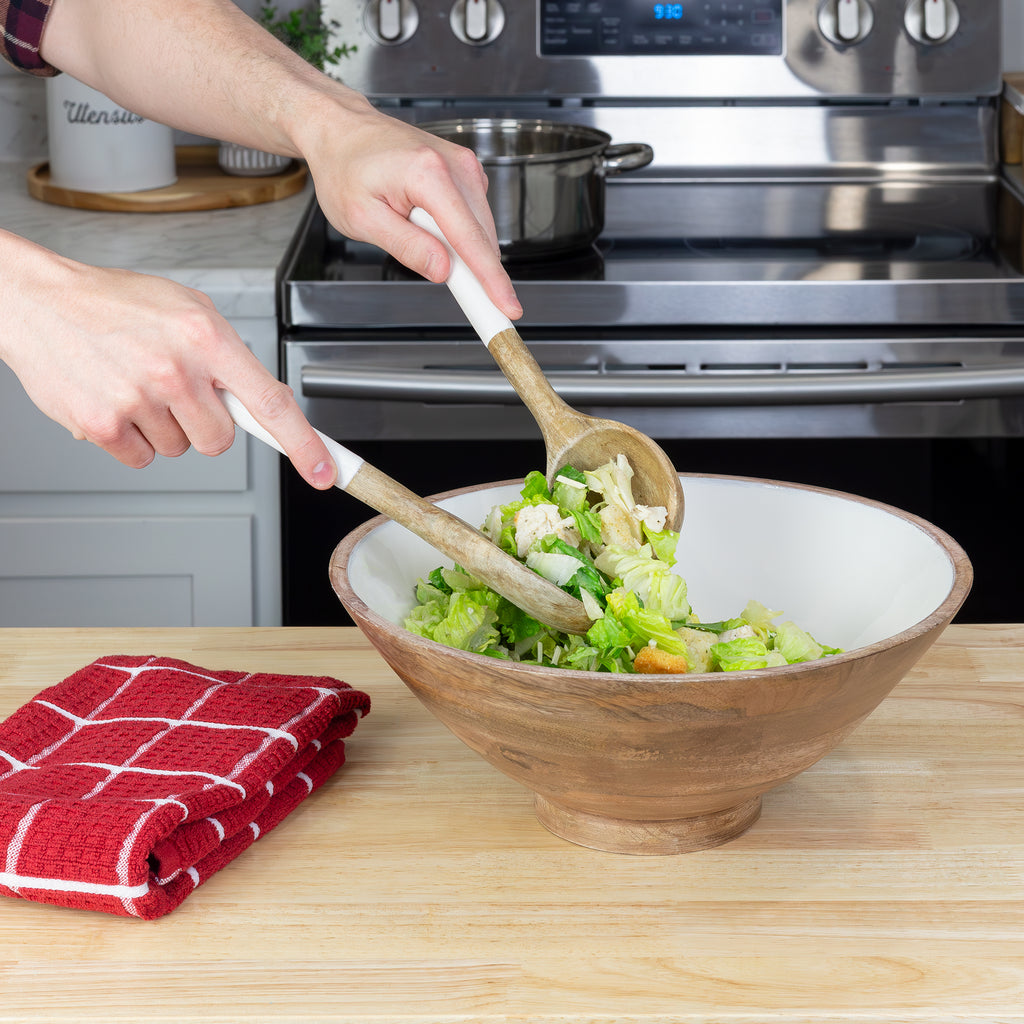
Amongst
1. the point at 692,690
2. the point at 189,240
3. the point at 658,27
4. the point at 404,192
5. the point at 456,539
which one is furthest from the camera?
the point at 658,27

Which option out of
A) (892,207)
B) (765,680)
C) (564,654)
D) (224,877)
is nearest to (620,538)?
(564,654)

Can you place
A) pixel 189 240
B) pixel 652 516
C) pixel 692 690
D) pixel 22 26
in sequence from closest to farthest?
pixel 692 690 < pixel 652 516 < pixel 22 26 < pixel 189 240

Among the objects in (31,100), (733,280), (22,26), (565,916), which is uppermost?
(31,100)

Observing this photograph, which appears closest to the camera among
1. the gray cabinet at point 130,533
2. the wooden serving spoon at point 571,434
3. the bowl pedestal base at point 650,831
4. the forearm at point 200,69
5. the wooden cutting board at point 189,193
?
the bowl pedestal base at point 650,831

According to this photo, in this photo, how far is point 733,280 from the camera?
5.57ft

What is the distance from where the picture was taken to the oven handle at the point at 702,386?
1.68 m

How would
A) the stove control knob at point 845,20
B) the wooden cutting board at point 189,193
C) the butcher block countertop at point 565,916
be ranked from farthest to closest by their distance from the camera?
the stove control knob at point 845,20 → the wooden cutting board at point 189,193 → the butcher block countertop at point 565,916

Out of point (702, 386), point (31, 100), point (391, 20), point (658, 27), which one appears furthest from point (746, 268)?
point (31, 100)

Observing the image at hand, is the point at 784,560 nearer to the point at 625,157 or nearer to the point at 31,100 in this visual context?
the point at 625,157

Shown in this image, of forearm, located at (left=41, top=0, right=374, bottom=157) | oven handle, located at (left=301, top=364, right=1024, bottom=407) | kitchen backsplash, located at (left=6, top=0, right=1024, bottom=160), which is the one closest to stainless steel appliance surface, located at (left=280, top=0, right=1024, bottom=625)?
oven handle, located at (left=301, top=364, right=1024, bottom=407)

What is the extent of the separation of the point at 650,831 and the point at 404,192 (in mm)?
483

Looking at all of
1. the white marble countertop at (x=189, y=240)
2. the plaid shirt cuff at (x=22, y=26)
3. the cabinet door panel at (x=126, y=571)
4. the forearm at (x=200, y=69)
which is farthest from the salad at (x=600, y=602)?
the cabinet door panel at (x=126, y=571)

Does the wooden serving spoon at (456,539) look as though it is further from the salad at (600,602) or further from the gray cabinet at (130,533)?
the gray cabinet at (130,533)

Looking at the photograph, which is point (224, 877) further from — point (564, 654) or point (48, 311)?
point (48, 311)
